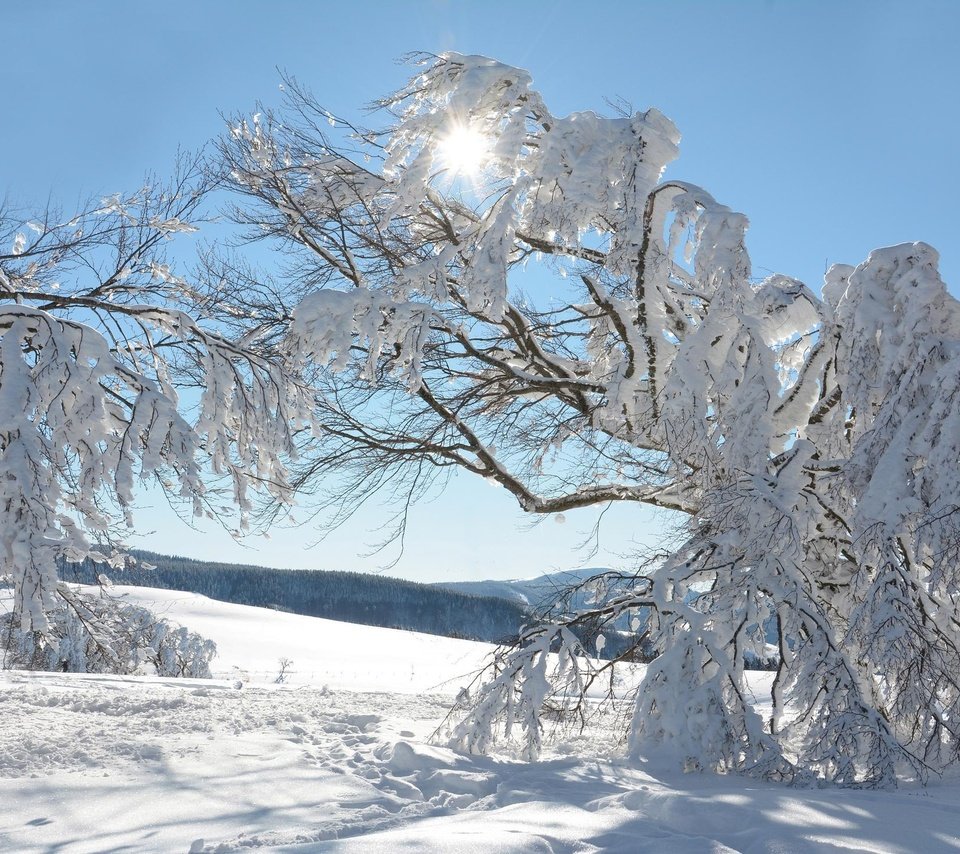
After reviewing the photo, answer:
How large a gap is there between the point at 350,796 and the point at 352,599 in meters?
97.5

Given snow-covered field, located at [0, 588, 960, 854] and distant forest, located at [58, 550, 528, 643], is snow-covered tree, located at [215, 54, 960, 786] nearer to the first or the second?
snow-covered field, located at [0, 588, 960, 854]

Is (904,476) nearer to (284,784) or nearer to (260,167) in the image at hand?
(284,784)

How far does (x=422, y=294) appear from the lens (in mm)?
7402

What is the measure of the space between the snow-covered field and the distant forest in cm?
8687

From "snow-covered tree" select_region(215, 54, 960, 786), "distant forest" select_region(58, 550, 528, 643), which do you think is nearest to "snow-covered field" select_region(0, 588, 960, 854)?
"snow-covered tree" select_region(215, 54, 960, 786)

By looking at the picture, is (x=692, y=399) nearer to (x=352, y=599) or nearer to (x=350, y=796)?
(x=350, y=796)

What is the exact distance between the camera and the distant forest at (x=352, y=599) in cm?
9269

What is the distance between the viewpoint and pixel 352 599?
97938mm

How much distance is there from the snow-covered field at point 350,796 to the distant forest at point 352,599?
285 ft

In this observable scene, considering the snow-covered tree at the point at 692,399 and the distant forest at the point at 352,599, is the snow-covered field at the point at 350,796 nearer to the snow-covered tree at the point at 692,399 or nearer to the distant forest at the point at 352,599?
the snow-covered tree at the point at 692,399

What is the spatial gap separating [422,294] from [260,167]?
9.30ft

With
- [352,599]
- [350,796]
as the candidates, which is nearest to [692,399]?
[350,796]

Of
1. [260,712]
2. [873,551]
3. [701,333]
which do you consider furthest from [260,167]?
[873,551]

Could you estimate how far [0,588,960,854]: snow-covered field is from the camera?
2963mm
